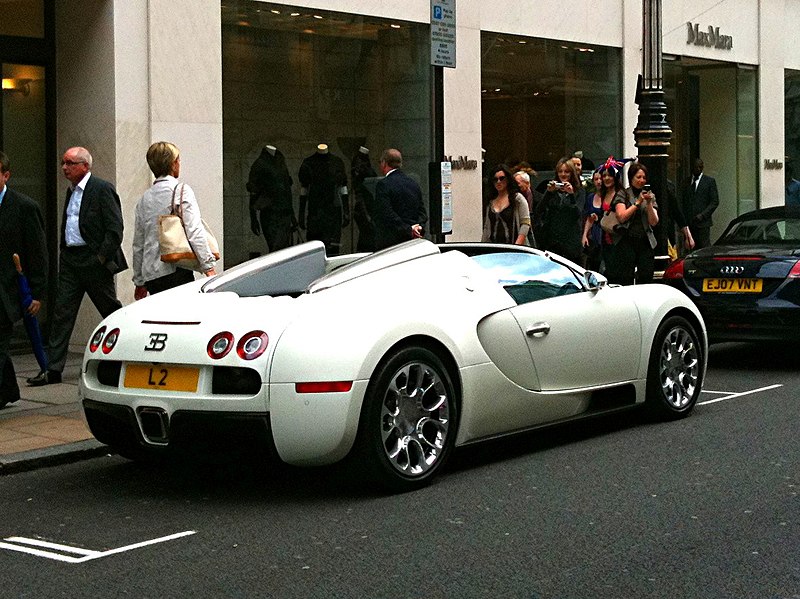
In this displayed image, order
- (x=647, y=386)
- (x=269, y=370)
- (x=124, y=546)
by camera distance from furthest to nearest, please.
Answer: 1. (x=647, y=386)
2. (x=269, y=370)
3. (x=124, y=546)

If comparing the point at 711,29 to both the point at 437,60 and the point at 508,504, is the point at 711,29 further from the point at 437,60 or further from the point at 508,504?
the point at 508,504

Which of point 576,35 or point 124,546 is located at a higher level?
point 576,35

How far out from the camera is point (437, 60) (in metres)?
12.1

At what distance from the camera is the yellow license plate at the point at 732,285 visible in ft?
38.9

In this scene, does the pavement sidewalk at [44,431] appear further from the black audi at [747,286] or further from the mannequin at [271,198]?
the black audi at [747,286]

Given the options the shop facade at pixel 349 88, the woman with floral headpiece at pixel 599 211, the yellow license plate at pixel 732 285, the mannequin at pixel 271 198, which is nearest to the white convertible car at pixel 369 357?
the yellow license plate at pixel 732 285

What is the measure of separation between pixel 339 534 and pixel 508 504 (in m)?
0.95

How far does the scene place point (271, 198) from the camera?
15023mm

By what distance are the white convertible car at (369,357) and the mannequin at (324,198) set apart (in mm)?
7035

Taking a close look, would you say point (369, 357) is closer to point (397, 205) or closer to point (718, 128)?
point (397, 205)

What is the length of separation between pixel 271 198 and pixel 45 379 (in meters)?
4.50

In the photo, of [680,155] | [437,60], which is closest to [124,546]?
[437,60]

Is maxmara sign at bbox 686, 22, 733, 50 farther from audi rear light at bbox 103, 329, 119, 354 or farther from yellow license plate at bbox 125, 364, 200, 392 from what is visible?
yellow license plate at bbox 125, 364, 200, 392

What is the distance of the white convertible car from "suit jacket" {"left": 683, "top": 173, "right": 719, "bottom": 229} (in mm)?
13534
